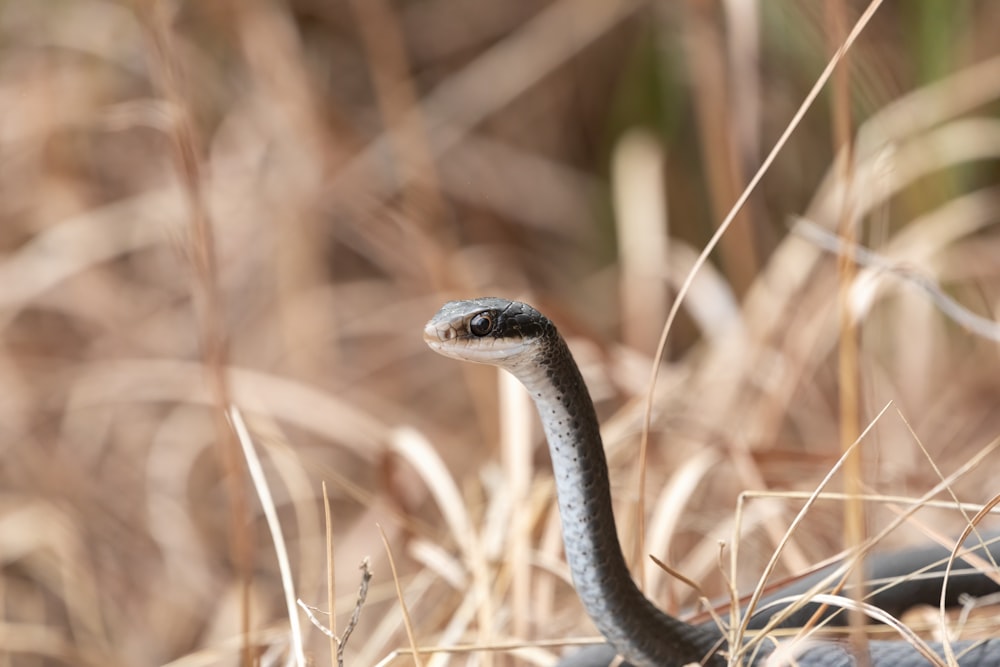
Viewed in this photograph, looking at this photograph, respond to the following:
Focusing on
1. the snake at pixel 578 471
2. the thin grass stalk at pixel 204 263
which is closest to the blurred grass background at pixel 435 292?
the thin grass stalk at pixel 204 263

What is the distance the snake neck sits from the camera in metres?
0.44

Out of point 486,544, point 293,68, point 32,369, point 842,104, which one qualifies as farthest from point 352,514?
point 842,104

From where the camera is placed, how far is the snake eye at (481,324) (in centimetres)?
46

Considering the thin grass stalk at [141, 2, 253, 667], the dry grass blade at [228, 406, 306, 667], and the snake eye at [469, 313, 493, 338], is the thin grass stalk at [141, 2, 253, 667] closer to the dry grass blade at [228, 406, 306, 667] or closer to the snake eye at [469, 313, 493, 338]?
the dry grass blade at [228, 406, 306, 667]

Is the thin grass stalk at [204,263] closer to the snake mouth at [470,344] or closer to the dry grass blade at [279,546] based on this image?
the dry grass blade at [279,546]

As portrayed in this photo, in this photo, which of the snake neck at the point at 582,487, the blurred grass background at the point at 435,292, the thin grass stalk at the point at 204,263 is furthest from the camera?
the blurred grass background at the point at 435,292

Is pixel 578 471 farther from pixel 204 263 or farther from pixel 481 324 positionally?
pixel 204 263

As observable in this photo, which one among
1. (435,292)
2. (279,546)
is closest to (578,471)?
(279,546)

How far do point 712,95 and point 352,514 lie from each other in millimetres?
878

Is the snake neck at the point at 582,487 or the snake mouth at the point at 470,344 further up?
the snake mouth at the point at 470,344

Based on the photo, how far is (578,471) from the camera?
1.45 feet

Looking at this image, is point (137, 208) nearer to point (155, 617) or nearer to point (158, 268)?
point (158, 268)

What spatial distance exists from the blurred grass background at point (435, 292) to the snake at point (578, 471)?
157 mm

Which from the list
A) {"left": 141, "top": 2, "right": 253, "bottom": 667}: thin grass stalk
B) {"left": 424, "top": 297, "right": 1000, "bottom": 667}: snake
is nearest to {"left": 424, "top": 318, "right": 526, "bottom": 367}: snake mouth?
{"left": 424, "top": 297, "right": 1000, "bottom": 667}: snake
